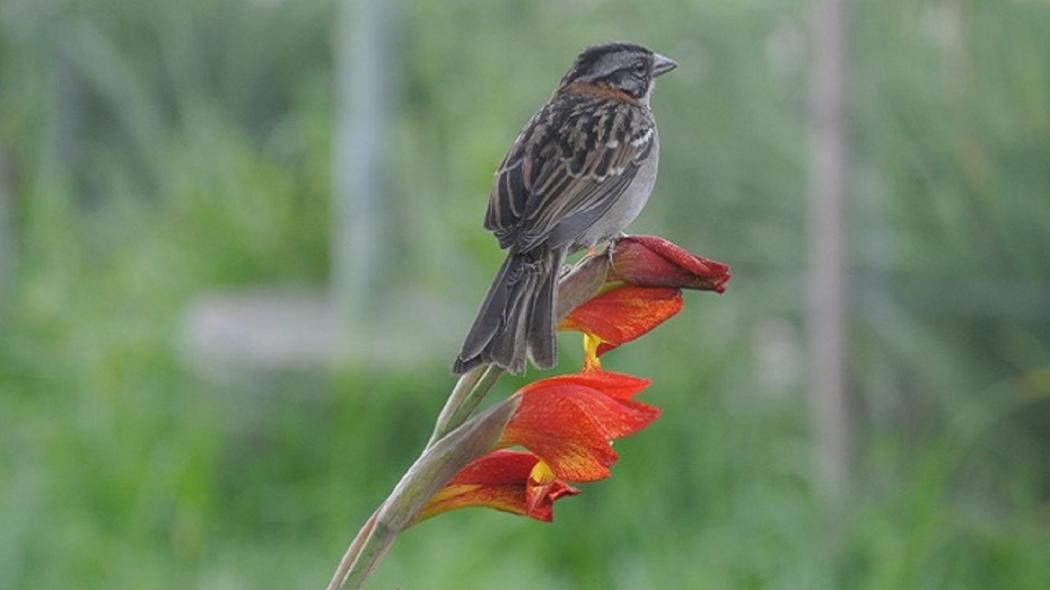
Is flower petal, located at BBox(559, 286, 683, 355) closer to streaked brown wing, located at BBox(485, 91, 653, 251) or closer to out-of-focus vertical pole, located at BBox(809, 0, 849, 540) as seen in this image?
streaked brown wing, located at BBox(485, 91, 653, 251)

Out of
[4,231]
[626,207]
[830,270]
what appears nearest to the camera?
[626,207]

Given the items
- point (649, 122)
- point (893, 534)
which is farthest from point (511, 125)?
point (649, 122)

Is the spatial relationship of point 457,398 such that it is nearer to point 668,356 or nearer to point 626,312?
point 626,312

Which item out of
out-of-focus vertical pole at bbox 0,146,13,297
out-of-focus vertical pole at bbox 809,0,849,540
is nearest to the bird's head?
out-of-focus vertical pole at bbox 809,0,849,540

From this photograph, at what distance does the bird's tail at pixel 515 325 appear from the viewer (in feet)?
2.68

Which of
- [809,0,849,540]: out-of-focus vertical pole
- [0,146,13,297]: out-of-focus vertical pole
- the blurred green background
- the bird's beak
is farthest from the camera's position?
[0,146,13,297]: out-of-focus vertical pole

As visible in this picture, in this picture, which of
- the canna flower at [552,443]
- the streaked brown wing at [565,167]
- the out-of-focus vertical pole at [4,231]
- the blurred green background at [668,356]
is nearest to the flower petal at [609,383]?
the canna flower at [552,443]

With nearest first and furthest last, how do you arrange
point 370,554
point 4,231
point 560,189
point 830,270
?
point 370,554
point 560,189
point 830,270
point 4,231

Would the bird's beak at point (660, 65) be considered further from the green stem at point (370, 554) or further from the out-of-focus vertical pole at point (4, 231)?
the out-of-focus vertical pole at point (4, 231)

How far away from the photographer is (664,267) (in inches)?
33.8

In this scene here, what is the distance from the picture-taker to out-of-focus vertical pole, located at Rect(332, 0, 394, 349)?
4512 mm

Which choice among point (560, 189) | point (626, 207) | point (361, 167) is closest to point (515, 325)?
point (560, 189)

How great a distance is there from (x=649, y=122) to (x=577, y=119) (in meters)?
0.13

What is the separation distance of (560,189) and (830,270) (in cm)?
276
